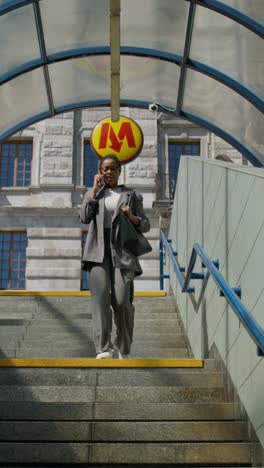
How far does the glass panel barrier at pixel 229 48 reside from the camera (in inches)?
354

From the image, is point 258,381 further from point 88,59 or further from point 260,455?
point 88,59

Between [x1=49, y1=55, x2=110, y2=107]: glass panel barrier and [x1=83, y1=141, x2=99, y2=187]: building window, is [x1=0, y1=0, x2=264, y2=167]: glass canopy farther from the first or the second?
[x1=83, y1=141, x2=99, y2=187]: building window

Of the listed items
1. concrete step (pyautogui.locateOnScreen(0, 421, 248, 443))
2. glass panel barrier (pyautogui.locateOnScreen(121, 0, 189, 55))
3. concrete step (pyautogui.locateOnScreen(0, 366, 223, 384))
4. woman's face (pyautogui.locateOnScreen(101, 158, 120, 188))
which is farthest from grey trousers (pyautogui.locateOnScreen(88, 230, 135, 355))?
glass panel barrier (pyautogui.locateOnScreen(121, 0, 189, 55))

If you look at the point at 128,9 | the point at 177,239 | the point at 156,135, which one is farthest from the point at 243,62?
the point at 156,135

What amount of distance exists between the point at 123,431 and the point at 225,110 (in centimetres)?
628

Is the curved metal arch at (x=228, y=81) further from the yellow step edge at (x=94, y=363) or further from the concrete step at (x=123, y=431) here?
the concrete step at (x=123, y=431)

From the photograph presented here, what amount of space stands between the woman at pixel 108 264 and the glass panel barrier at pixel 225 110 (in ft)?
12.1

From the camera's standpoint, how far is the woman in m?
6.63

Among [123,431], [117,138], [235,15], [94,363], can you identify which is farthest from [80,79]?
[123,431]

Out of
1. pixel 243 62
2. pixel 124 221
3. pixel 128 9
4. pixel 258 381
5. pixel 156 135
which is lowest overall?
pixel 258 381

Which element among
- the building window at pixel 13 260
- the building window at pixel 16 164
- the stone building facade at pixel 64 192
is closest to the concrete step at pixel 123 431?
the stone building facade at pixel 64 192

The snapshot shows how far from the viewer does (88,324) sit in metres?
9.34

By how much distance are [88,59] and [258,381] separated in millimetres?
6502

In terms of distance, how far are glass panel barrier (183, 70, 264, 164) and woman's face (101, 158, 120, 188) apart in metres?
3.58
